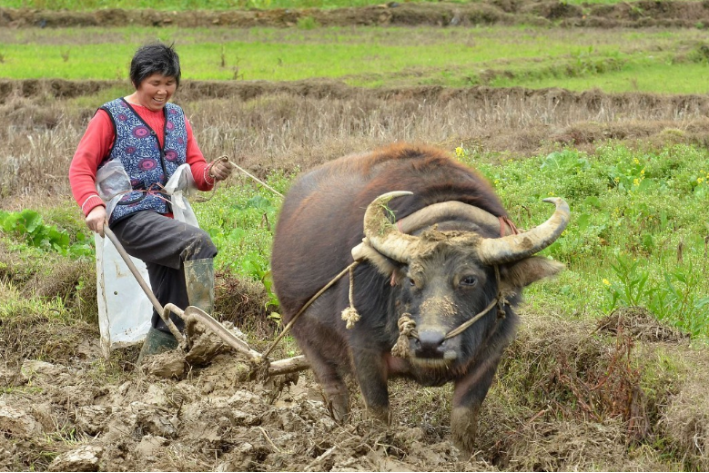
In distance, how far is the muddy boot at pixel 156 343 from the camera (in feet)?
14.8

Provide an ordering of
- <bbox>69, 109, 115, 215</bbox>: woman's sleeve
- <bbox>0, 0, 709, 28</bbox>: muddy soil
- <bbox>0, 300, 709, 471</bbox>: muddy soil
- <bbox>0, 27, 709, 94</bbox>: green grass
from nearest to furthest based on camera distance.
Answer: <bbox>0, 300, 709, 471</bbox>: muddy soil, <bbox>69, 109, 115, 215</bbox>: woman's sleeve, <bbox>0, 27, 709, 94</bbox>: green grass, <bbox>0, 0, 709, 28</bbox>: muddy soil

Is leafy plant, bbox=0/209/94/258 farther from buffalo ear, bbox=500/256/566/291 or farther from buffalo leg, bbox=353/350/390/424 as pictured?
buffalo ear, bbox=500/256/566/291

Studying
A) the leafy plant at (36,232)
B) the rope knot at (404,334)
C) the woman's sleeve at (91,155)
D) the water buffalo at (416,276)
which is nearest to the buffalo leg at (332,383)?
the water buffalo at (416,276)

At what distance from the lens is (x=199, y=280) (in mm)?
4180

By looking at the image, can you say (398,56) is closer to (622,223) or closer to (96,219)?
(622,223)

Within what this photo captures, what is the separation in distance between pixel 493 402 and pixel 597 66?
42.7 feet

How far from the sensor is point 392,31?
20.5 m

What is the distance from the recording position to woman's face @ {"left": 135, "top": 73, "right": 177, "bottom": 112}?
4.29 metres

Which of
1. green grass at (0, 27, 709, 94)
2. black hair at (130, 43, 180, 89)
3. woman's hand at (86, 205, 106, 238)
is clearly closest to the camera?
woman's hand at (86, 205, 106, 238)

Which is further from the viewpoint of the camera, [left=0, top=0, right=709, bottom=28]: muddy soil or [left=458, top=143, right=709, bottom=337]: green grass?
[left=0, top=0, right=709, bottom=28]: muddy soil

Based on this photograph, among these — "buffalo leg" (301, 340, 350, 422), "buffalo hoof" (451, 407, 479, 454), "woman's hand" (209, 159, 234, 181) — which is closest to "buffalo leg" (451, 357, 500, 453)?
"buffalo hoof" (451, 407, 479, 454)

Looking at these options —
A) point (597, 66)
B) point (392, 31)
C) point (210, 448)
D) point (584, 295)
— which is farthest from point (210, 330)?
point (392, 31)

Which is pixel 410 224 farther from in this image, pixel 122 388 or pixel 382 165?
pixel 122 388

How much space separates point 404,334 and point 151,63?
196 centimetres
